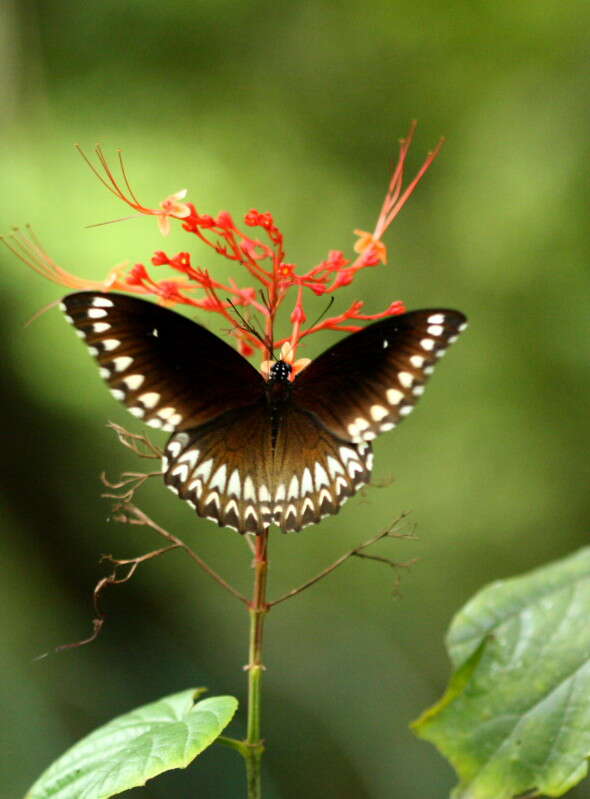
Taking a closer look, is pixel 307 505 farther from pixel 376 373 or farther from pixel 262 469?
pixel 376 373

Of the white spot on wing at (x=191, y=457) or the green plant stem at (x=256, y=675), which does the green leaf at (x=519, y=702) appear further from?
the white spot on wing at (x=191, y=457)

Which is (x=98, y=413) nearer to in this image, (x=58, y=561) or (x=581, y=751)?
(x=58, y=561)

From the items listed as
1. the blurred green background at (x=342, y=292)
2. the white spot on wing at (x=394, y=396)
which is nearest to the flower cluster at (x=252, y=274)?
the white spot on wing at (x=394, y=396)

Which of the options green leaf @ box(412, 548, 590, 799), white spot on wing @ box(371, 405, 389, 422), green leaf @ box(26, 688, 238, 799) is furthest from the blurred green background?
green leaf @ box(412, 548, 590, 799)

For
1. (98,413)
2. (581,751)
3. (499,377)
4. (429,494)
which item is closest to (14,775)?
(98,413)

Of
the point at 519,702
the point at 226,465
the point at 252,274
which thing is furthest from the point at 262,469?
the point at 519,702

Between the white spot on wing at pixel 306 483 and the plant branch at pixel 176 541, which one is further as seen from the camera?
the white spot on wing at pixel 306 483
